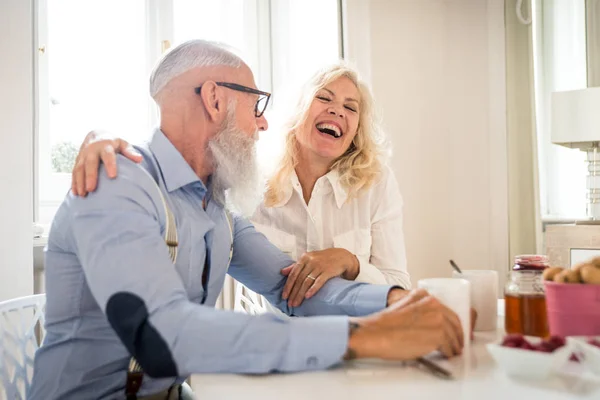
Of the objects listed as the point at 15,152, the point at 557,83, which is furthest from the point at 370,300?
the point at 557,83

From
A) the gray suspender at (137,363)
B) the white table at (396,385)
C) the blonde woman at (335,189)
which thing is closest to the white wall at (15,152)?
the blonde woman at (335,189)

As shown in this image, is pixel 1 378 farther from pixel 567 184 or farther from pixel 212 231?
pixel 567 184

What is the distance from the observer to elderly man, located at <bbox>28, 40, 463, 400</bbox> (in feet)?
3.05

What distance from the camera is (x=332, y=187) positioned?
2086 mm

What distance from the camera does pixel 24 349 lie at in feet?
4.99

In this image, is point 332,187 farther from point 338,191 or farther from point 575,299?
point 575,299

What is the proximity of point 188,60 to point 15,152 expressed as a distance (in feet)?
4.15

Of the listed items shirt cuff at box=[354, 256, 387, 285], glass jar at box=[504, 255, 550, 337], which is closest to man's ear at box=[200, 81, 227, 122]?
shirt cuff at box=[354, 256, 387, 285]

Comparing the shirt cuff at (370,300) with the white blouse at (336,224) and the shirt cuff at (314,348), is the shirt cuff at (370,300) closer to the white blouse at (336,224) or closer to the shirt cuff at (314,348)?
the shirt cuff at (314,348)

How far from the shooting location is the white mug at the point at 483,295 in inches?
47.5

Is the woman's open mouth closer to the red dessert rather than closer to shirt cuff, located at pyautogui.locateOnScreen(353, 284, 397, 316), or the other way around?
shirt cuff, located at pyautogui.locateOnScreen(353, 284, 397, 316)

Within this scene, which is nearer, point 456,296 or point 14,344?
point 456,296

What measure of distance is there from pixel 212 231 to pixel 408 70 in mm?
2514

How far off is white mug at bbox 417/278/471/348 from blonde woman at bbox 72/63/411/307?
91 centimetres
